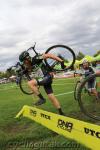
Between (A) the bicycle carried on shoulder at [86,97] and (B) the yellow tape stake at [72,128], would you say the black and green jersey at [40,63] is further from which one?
(A) the bicycle carried on shoulder at [86,97]

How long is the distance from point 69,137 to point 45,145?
1.72 ft

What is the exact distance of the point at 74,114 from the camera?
925cm

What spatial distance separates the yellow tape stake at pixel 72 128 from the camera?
5176 mm

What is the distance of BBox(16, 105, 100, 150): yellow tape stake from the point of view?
5.18 metres

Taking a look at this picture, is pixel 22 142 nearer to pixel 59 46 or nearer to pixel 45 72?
pixel 45 72

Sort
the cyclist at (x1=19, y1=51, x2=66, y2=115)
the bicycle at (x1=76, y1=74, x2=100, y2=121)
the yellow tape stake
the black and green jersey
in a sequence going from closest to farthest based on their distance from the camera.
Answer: the yellow tape stake → the bicycle at (x1=76, y1=74, x2=100, y2=121) → the cyclist at (x1=19, y1=51, x2=66, y2=115) → the black and green jersey

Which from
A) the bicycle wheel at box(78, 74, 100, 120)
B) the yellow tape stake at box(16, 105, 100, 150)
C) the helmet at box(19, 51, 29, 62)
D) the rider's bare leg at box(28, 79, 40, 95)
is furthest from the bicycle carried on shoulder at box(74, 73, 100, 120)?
the helmet at box(19, 51, 29, 62)

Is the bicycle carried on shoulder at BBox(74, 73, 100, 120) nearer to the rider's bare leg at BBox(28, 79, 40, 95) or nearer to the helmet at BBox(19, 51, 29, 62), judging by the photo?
the rider's bare leg at BBox(28, 79, 40, 95)

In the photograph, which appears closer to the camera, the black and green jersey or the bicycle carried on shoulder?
the bicycle carried on shoulder

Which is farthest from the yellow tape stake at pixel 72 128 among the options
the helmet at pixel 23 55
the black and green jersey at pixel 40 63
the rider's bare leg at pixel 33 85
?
the helmet at pixel 23 55

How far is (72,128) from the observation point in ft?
19.6

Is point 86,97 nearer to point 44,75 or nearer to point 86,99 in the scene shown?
point 86,99

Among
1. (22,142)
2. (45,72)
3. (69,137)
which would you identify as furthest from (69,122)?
(45,72)

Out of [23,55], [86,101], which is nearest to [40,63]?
[23,55]
